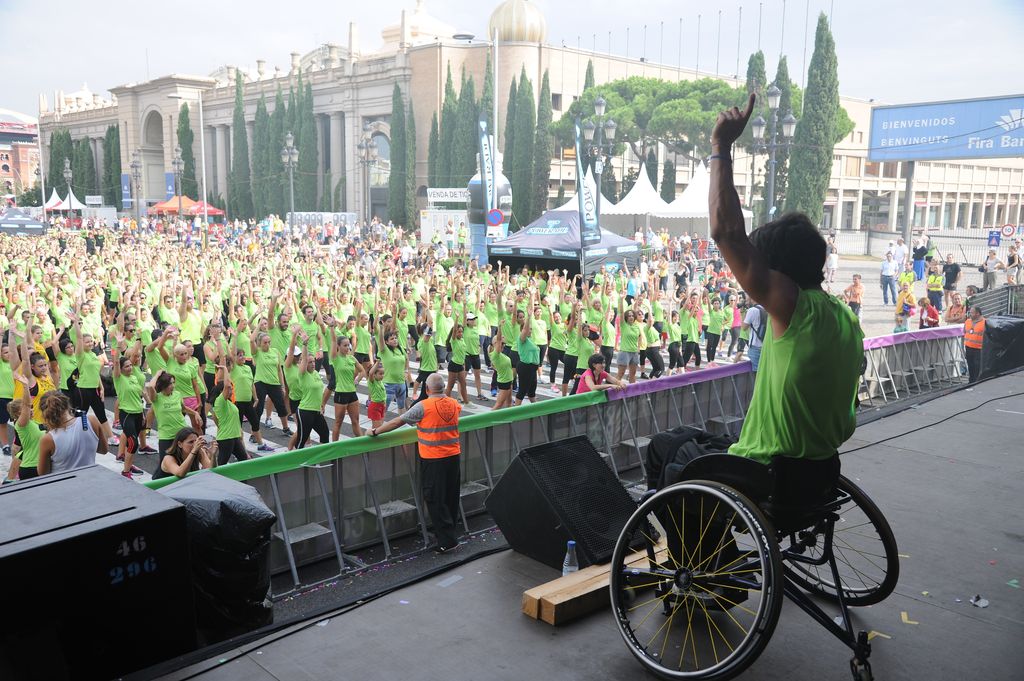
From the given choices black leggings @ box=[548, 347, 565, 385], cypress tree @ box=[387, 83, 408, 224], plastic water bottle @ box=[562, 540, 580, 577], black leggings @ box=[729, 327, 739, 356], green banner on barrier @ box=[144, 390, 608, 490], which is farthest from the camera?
cypress tree @ box=[387, 83, 408, 224]

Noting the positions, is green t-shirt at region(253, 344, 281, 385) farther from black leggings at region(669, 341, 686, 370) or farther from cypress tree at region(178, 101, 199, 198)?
cypress tree at region(178, 101, 199, 198)

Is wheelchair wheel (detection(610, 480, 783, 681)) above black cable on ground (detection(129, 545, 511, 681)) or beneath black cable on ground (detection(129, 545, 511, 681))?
above

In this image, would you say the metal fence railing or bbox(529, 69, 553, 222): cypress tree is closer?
the metal fence railing

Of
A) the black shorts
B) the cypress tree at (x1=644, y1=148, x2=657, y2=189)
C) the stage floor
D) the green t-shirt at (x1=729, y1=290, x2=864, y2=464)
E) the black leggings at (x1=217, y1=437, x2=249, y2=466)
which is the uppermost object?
the cypress tree at (x1=644, y1=148, x2=657, y2=189)

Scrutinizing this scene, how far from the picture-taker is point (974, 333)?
1477cm

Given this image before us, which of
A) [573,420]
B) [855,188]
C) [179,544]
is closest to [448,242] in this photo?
[573,420]

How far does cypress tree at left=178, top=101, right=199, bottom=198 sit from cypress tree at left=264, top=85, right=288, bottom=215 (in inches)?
525

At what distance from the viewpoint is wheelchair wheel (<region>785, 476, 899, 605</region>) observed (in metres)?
4.05

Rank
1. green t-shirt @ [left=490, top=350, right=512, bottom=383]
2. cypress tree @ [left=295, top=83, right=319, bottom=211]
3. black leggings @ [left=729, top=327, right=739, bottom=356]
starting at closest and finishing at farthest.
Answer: green t-shirt @ [left=490, top=350, right=512, bottom=383], black leggings @ [left=729, top=327, right=739, bottom=356], cypress tree @ [left=295, top=83, right=319, bottom=211]

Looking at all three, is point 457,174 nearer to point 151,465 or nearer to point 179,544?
point 151,465

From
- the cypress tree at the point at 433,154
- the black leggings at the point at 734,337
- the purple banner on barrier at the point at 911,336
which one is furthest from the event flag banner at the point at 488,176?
the cypress tree at the point at 433,154

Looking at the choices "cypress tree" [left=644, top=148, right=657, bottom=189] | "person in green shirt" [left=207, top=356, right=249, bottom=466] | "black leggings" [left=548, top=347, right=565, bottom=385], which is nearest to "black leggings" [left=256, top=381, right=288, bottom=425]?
"person in green shirt" [left=207, top=356, right=249, bottom=466]

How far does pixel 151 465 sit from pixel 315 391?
2522 mm

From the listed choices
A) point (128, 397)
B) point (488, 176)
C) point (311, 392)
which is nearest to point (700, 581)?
point (311, 392)
